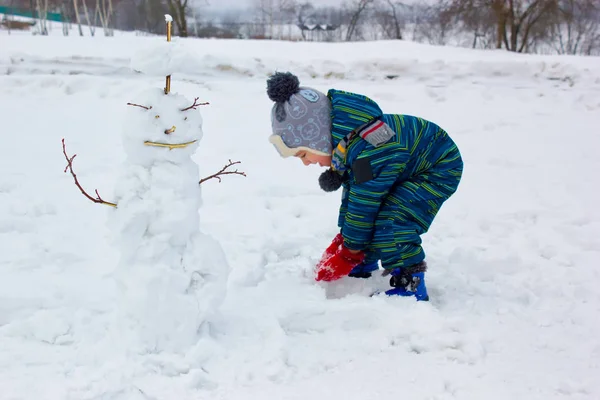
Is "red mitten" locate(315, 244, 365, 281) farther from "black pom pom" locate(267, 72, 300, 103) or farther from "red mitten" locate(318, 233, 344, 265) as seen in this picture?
"black pom pom" locate(267, 72, 300, 103)

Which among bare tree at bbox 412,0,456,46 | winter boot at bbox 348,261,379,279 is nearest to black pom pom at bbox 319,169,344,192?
winter boot at bbox 348,261,379,279

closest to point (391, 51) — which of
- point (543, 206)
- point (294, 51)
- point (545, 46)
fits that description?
point (294, 51)

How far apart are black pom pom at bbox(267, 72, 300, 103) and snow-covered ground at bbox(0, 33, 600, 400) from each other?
39 cm

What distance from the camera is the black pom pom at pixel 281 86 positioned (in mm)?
2174

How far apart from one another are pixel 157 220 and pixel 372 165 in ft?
2.99

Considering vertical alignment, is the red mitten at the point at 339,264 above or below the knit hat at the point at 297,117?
below

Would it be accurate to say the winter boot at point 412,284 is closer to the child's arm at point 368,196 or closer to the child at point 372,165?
the child at point 372,165

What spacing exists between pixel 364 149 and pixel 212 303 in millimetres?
876

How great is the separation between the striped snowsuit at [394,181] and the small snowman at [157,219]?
0.71 meters

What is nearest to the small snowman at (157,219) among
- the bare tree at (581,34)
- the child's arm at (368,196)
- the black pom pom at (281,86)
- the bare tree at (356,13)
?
the black pom pom at (281,86)

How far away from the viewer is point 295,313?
85.7 inches

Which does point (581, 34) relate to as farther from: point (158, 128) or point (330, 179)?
point (158, 128)

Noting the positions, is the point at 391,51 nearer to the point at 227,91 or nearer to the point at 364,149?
the point at 227,91

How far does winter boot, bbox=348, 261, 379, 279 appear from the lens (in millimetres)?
2627
